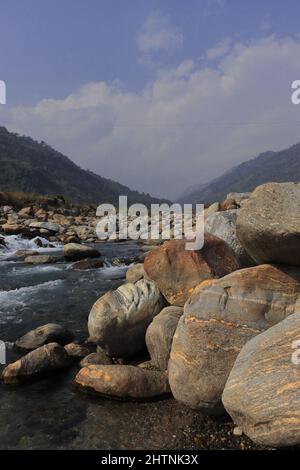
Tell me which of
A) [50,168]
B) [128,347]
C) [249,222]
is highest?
[50,168]

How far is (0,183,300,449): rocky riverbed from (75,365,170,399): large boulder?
2 cm

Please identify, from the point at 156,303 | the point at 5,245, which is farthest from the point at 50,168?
the point at 156,303

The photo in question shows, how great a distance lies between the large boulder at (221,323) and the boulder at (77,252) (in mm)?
16511

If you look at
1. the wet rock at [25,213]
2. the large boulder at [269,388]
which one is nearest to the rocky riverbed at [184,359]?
the large boulder at [269,388]

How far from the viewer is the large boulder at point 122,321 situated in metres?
8.55

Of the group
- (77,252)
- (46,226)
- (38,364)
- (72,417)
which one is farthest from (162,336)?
(46,226)

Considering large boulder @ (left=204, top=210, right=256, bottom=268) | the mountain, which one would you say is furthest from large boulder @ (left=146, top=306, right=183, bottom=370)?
the mountain

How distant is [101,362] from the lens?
855 centimetres

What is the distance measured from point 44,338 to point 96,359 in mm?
1683

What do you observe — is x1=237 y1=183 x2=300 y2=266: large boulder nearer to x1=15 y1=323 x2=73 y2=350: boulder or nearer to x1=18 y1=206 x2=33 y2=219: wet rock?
x1=15 y1=323 x2=73 y2=350: boulder

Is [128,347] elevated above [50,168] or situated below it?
below
